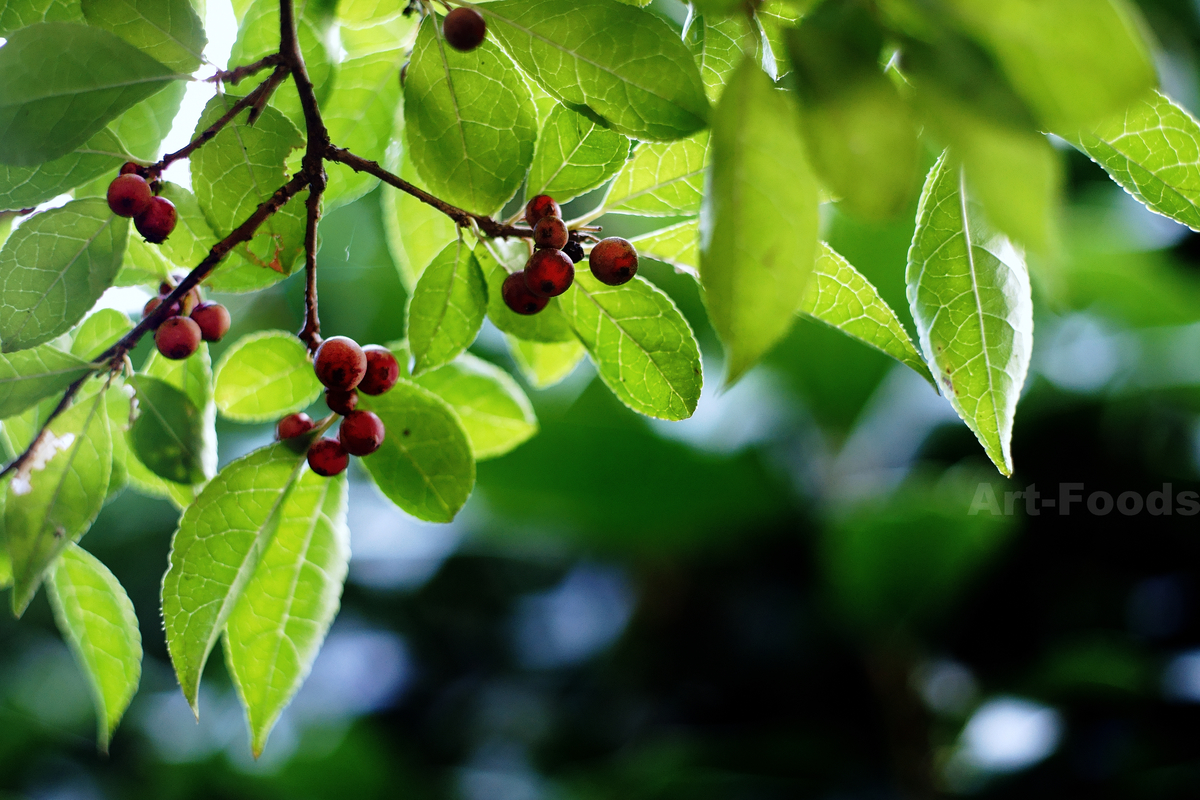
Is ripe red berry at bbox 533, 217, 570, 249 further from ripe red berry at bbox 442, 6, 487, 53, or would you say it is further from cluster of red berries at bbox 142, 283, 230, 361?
cluster of red berries at bbox 142, 283, 230, 361

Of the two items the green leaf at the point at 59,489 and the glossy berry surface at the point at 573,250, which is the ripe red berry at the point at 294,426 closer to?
the green leaf at the point at 59,489

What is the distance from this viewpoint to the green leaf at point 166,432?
0.55 meters

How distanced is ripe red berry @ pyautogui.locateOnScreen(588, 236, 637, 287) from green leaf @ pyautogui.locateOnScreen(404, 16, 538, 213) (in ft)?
0.20

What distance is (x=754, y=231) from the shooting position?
0.95ft

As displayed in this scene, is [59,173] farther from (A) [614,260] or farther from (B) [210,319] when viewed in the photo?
(A) [614,260]

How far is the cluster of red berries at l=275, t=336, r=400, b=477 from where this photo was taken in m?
0.47

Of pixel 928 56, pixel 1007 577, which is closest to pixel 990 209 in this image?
pixel 928 56

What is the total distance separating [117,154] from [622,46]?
0.98ft

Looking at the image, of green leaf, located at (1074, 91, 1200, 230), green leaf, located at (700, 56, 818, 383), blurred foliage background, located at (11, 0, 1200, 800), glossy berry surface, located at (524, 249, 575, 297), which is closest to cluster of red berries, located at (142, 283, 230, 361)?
glossy berry surface, located at (524, 249, 575, 297)

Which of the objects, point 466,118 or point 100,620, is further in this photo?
point 100,620

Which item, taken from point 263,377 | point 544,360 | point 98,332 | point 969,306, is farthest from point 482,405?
point 969,306

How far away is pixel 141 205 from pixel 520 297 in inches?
8.1

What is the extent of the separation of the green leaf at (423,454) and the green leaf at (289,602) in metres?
0.06

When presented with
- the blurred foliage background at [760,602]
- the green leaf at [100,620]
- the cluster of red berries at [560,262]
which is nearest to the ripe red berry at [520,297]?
the cluster of red berries at [560,262]
